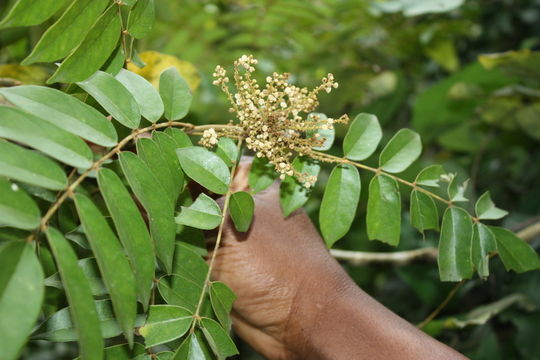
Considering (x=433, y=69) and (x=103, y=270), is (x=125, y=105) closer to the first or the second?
(x=103, y=270)

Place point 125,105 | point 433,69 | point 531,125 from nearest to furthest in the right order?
point 125,105 → point 531,125 → point 433,69

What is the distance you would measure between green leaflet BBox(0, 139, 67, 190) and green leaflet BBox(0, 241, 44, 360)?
8cm

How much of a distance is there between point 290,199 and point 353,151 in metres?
0.14

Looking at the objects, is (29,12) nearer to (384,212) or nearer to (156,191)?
(156,191)

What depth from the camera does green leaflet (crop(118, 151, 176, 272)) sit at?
76cm

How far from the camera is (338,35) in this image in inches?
94.1

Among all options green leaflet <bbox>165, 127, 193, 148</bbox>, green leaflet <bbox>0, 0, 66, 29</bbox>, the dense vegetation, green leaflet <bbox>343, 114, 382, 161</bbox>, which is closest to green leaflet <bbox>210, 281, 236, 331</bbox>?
the dense vegetation

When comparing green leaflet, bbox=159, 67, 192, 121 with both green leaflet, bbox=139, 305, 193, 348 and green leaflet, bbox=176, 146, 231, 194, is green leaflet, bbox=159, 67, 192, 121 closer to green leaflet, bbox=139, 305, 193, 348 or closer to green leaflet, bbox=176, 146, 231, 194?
green leaflet, bbox=176, 146, 231, 194

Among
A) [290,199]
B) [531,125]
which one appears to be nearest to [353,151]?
[290,199]

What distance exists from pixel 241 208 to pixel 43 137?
0.35 metres

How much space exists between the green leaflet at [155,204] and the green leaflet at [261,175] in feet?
0.81

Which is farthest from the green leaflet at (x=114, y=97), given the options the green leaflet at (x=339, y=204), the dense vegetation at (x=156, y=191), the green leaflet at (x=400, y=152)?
the green leaflet at (x=400, y=152)

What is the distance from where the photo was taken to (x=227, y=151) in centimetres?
95

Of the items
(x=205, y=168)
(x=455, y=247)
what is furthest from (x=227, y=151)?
(x=455, y=247)
